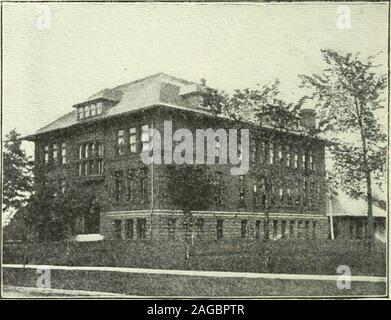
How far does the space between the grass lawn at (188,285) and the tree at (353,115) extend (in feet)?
5.03

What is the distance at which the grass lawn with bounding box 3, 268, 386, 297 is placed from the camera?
13.7 meters

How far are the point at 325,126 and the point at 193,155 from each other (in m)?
2.84

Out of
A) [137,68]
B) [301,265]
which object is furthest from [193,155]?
[301,265]

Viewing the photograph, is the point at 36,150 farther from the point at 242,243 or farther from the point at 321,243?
the point at 321,243


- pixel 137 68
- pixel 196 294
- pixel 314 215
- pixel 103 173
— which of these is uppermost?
pixel 137 68

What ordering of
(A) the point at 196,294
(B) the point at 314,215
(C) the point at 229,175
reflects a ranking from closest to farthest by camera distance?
(A) the point at 196,294, (C) the point at 229,175, (B) the point at 314,215

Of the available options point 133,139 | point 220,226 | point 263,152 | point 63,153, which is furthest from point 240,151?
point 63,153

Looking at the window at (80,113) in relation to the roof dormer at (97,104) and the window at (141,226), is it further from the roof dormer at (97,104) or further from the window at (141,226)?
the window at (141,226)

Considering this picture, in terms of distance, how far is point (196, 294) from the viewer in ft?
44.4

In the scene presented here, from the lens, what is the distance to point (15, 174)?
1420 cm

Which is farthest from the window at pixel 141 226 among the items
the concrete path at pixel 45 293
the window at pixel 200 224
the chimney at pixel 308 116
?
the chimney at pixel 308 116

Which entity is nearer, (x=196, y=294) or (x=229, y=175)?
(x=196, y=294)

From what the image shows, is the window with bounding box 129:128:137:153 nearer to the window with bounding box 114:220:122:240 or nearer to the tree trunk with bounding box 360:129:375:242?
→ the window with bounding box 114:220:122:240

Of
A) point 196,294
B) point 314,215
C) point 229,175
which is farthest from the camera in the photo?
point 314,215
